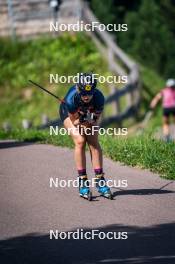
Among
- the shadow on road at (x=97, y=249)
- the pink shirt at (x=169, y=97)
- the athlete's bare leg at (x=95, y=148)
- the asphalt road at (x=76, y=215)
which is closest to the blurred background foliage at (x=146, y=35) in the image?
the pink shirt at (x=169, y=97)

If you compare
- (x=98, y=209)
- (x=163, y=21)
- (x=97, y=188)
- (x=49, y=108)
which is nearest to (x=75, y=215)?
(x=98, y=209)

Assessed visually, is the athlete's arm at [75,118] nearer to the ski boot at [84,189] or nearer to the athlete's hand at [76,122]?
the athlete's hand at [76,122]

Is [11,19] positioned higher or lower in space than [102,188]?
higher

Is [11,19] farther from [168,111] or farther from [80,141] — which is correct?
[80,141]

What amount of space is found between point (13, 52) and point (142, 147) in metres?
15.6

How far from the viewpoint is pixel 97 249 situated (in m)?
8.27

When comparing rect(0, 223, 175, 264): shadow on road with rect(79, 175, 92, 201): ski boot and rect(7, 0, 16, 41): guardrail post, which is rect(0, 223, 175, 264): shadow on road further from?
rect(7, 0, 16, 41): guardrail post

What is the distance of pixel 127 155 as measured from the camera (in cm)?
1244

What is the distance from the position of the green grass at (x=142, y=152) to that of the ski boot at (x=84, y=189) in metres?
1.69

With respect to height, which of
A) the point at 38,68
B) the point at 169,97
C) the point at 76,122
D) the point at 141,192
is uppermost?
the point at 38,68

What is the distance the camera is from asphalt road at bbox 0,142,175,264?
26.5 ft

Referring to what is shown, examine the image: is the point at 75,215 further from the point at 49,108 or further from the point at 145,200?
the point at 49,108

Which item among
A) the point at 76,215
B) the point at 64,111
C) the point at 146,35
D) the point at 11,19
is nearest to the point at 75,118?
the point at 64,111

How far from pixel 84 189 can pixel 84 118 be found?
2.88 feet
